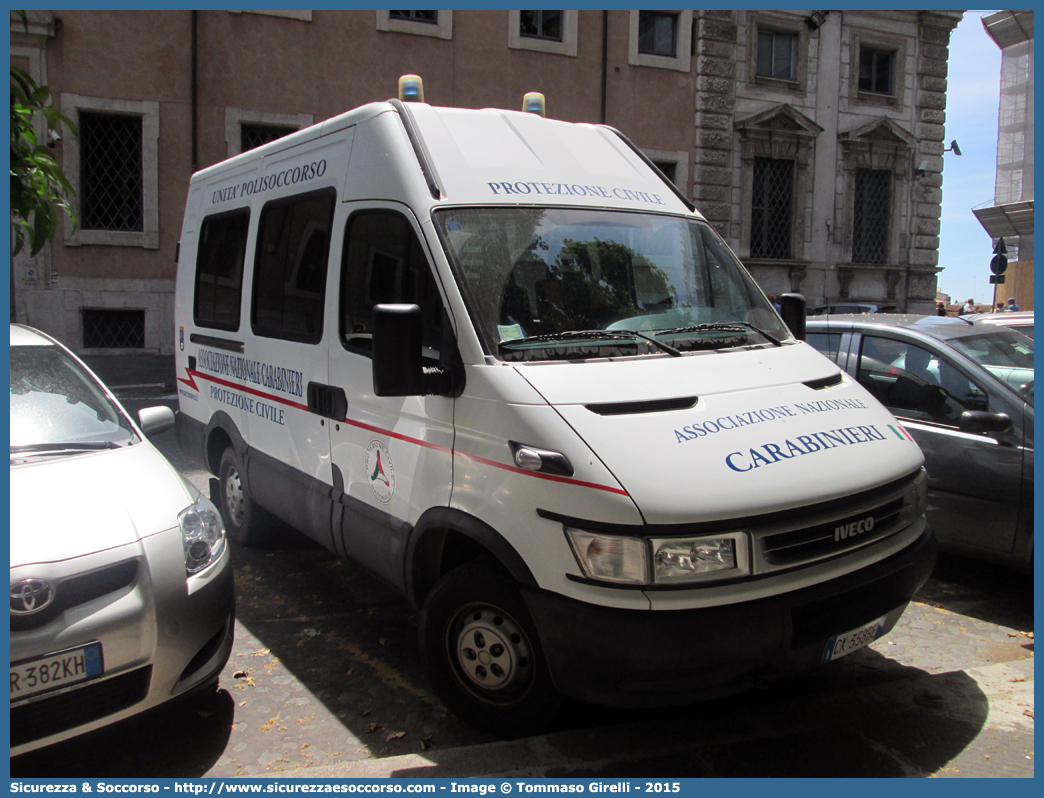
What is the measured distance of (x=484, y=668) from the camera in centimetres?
327

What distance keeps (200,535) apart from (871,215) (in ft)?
71.5

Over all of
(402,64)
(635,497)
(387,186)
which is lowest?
(635,497)

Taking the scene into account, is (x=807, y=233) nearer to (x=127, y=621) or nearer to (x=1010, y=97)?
(x=127, y=621)

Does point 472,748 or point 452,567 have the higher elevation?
point 452,567

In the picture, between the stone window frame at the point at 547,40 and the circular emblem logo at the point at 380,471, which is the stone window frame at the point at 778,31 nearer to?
the stone window frame at the point at 547,40

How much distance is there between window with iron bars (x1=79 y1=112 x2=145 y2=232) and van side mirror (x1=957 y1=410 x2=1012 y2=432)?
1484 centimetres

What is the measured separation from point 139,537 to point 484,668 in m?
1.38

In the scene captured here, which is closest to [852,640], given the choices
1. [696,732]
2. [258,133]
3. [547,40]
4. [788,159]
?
[696,732]

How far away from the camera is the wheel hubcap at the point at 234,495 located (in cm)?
570

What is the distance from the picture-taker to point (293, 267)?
15.3ft

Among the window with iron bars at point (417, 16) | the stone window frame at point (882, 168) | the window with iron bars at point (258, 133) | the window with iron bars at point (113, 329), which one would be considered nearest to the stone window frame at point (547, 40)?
the window with iron bars at point (417, 16)

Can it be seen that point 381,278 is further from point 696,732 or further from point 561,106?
point 561,106

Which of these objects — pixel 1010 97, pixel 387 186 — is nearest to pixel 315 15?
pixel 387 186

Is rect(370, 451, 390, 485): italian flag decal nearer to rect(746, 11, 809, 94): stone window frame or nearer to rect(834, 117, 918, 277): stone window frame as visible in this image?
rect(746, 11, 809, 94): stone window frame
